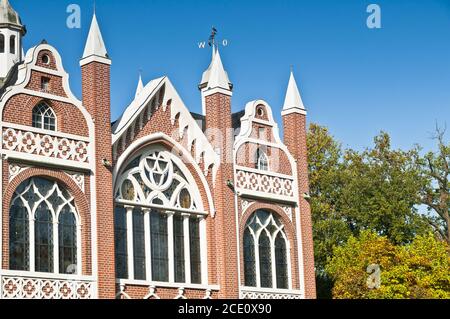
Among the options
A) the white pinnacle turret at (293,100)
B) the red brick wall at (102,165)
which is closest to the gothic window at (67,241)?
the red brick wall at (102,165)

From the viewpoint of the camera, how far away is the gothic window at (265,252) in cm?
3622

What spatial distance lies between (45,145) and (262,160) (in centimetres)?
1125

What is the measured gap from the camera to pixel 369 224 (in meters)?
60.2

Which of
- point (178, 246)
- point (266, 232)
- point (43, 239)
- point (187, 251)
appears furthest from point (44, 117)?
point (266, 232)

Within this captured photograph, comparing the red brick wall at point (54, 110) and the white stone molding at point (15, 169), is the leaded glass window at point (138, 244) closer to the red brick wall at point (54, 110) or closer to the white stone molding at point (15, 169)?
the red brick wall at point (54, 110)

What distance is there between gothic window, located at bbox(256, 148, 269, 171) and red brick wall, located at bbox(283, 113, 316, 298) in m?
1.84

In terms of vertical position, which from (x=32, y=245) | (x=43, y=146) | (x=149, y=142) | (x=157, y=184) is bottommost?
(x=32, y=245)

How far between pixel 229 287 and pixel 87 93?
9.34 meters

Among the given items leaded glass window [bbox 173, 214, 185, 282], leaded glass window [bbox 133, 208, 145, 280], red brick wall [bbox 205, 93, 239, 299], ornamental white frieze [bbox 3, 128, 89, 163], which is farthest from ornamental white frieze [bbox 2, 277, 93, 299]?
red brick wall [bbox 205, 93, 239, 299]

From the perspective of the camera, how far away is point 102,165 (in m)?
31.3

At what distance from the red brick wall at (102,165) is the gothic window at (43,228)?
0.90 metres

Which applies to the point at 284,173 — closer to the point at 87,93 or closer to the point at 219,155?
the point at 219,155

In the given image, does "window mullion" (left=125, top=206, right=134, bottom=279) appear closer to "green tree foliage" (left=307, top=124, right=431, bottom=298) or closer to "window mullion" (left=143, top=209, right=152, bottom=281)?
"window mullion" (left=143, top=209, right=152, bottom=281)

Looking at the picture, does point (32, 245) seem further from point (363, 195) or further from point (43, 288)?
point (363, 195)
